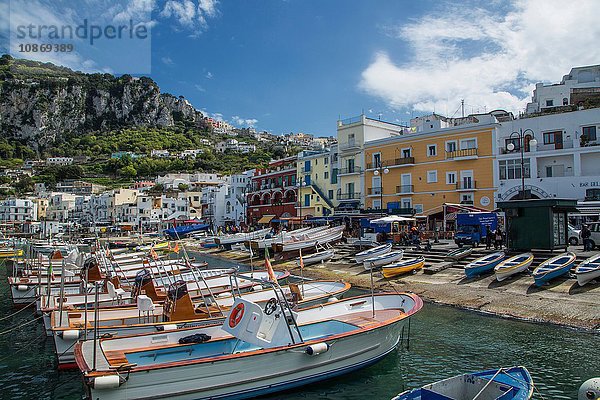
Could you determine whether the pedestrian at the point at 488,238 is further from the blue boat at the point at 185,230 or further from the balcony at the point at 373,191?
the blue boat at the point at 185,230

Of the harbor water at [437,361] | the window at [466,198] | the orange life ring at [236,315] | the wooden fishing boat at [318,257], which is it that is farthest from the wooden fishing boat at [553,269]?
the window at [466,198]

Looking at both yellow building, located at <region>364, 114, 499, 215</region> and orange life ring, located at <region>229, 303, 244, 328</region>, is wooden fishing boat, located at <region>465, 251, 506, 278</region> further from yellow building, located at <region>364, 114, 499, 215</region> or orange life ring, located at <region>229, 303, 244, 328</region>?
orange life ring, located at <region>229, 303, 244, 328</region>

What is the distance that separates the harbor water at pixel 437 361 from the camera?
10859mm

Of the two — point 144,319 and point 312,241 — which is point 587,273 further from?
point 312,241

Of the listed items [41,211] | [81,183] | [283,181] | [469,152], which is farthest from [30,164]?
[469,152]

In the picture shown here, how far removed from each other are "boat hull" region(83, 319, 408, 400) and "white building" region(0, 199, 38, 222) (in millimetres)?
97012

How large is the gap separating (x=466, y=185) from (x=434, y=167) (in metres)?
3.84

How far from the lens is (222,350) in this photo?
11164 mm

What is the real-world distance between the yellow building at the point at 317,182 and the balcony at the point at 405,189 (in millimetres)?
10827

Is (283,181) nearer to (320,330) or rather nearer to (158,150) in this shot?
(320,330)

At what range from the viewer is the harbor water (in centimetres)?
1086


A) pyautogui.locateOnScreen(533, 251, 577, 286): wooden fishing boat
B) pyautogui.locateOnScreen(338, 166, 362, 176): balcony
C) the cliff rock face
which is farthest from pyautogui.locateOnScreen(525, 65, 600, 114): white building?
the cliff rock face

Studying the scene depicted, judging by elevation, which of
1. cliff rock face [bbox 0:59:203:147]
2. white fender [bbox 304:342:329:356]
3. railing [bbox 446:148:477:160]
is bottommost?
white fender [bbox 304:342:329:356]

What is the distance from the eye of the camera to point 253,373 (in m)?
9.92
